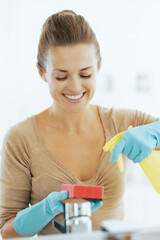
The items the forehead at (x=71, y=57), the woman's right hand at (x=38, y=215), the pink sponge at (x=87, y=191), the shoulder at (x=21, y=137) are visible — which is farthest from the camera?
the shoulder at (x=21, y=137)

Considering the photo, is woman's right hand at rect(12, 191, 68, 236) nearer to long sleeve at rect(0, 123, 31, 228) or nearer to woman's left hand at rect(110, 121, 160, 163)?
long sleeve at rect(0, 123, 31, 228)

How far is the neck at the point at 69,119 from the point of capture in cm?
130

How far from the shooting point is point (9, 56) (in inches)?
105

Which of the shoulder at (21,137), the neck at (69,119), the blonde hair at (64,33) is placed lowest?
the shoulder at (21,137)

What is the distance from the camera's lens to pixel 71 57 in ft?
3.61

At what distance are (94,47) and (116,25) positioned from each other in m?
1.65

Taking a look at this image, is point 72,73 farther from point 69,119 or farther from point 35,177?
point 35,177

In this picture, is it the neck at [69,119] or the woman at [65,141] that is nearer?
the woman at [65,141]

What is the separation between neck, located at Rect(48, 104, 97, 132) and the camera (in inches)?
→ 51.0

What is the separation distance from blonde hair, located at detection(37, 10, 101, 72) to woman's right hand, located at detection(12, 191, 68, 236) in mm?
463

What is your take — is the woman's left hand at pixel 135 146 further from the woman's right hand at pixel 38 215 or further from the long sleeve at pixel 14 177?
the long sleeve at pixel 14 177

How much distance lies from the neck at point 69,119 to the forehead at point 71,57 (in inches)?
8.5

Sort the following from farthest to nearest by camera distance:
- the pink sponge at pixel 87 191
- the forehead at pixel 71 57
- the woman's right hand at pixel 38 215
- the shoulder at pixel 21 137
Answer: the shoulder at pixel 21 137 → the forehead at pixel 71 57 → the woman's right hand at pixel 38 215 → the pink sponge at pixel 87 191

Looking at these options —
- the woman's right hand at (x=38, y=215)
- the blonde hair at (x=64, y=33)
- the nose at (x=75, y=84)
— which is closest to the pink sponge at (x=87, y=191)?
the woman's right hand at (x=38, y=215)
